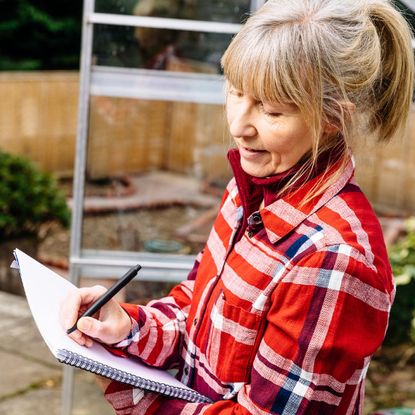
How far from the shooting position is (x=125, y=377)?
1.72 metres

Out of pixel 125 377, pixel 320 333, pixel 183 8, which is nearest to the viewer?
→ pixel 320 333

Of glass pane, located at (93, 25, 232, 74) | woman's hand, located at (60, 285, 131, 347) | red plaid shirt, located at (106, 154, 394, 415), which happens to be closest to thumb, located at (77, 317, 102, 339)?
woman's hand, located at (60, 285, 131, 347)

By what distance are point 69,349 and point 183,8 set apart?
322 centimetres

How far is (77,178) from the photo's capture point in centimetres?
388

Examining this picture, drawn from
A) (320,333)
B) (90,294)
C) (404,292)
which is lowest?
(404,292)

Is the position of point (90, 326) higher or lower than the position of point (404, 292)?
higher

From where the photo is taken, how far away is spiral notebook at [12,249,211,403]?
5.46 feet

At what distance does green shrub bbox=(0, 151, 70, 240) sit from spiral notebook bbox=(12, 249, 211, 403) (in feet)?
15.5

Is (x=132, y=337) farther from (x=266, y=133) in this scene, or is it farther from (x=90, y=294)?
(x=266, y=133)

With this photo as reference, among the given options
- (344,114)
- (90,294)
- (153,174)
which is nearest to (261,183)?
(344,114)

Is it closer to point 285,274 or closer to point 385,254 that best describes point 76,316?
point 285,274

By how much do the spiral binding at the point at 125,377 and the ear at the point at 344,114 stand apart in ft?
1.94

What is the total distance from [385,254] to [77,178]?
96.8 inches

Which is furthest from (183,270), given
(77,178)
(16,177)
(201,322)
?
(16,177)
